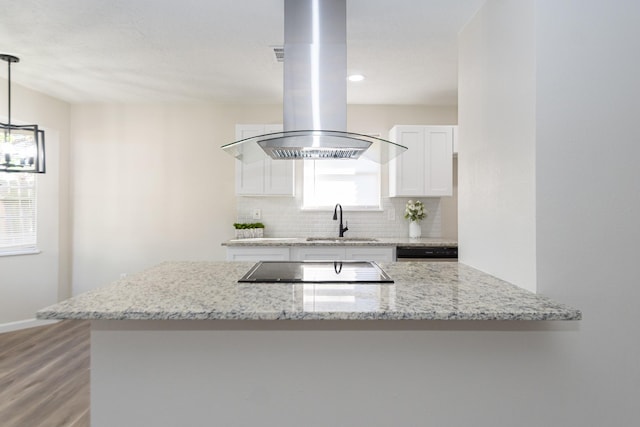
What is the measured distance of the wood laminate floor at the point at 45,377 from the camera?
2.35 meters

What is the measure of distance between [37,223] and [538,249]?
15.7 feet

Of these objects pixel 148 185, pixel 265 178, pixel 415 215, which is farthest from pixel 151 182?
pixel 415 215

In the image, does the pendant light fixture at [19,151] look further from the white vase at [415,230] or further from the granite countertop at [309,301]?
the white vase at [415,230]

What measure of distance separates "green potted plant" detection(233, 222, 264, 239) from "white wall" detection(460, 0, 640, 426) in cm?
305

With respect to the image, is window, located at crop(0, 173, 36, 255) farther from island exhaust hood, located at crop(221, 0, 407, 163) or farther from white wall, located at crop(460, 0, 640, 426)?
white wall, located at crop(460, 0, 640, 426)

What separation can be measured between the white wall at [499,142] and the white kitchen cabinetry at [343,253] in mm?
1336

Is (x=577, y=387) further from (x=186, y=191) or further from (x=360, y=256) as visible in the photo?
(x=186, y=191)

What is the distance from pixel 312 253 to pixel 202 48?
207 cm

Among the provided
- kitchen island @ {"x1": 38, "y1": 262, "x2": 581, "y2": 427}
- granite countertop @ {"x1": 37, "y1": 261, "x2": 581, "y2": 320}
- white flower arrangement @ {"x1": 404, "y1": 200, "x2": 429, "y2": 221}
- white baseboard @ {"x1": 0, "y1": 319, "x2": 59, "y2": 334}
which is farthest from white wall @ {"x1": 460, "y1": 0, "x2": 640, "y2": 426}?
white baseboard @ {"x1": 0, "y1": 319, "x2": 59, "y2": 334}

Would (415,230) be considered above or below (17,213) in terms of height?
below

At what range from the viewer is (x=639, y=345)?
163 cm

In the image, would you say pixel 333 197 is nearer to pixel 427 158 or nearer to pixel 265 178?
pixel 265 178

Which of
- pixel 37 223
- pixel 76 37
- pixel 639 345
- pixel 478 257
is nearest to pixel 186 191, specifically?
pixel 37 223

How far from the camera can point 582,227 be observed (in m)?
1.61
